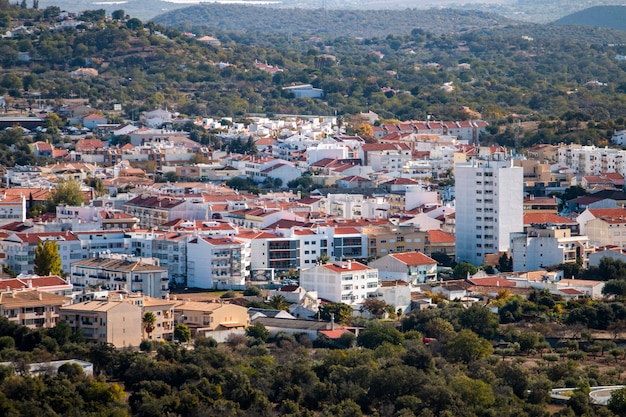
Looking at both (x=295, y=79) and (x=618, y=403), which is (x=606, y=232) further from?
(x=295, y=79)

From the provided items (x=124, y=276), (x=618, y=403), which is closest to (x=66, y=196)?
(x=124, y=276)

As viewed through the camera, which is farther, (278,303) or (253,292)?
(253,292)

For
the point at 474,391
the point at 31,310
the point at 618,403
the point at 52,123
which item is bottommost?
the point at 618,403

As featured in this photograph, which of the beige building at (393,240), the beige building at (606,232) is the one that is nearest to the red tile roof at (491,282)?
the beige building at (393,240)

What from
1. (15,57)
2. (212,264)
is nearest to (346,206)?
(212,264)

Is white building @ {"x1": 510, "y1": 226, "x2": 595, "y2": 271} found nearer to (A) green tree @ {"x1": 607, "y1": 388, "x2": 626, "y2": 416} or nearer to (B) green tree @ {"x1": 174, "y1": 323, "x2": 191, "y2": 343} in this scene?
(B) green tree @ {"x1": 174, "y1": 323, "x2": 191, "y2": 343}

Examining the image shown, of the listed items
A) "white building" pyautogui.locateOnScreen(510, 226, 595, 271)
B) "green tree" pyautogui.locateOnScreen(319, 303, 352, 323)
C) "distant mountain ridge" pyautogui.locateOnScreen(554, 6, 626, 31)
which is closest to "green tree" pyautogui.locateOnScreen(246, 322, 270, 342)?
"green tree" pyautogui.locateOnScreen(319, 303, 352, 323)

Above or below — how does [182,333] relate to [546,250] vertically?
below
